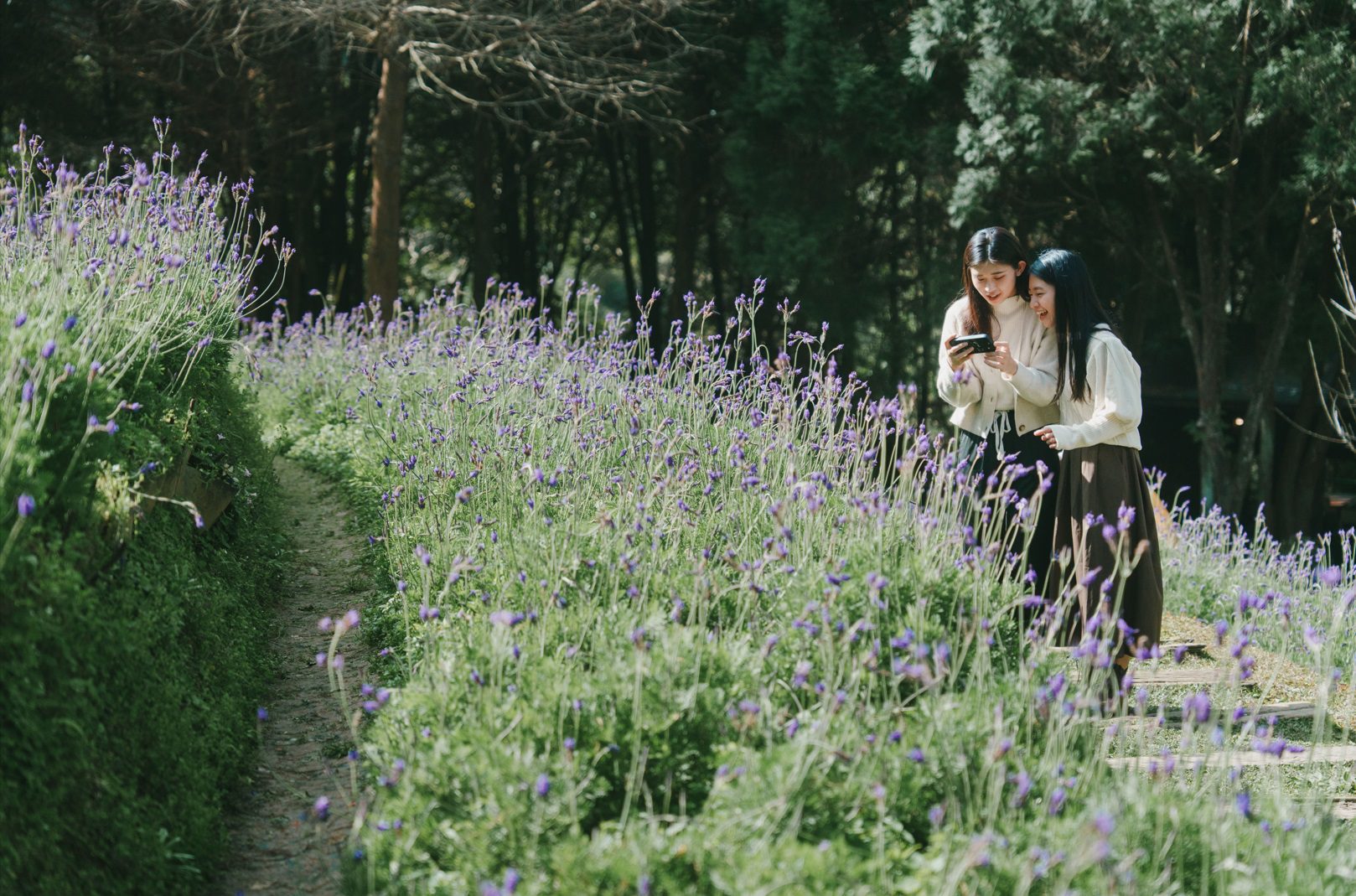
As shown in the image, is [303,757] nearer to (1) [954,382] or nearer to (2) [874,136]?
(1) [954,382]

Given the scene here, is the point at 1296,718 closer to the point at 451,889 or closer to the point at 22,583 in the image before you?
the point at 451,889

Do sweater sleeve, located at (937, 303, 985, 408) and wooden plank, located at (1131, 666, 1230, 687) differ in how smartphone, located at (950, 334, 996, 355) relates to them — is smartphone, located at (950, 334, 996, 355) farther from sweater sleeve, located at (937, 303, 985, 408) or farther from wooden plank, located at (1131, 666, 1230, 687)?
wooden plank, located at (1131, 666, 1230, 687)

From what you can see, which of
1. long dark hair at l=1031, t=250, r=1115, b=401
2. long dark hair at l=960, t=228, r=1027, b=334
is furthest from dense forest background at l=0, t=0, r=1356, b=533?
long dark hair at l=1031, t=250, r=1115, b=401

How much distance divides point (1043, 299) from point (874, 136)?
11.4 meters

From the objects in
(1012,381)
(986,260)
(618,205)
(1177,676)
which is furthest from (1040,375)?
(618,205)

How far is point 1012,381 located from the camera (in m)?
4.73

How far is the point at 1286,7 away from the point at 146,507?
11467 mm

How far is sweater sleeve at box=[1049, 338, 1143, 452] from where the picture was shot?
14.6 feet

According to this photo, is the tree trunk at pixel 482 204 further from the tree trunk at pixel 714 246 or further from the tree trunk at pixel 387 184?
the tree trunk at pixel 387 184

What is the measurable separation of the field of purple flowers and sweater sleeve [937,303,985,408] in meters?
0.42

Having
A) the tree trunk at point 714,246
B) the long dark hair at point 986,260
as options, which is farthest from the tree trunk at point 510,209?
the long dark hair at point 986,260

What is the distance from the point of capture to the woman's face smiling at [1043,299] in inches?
185

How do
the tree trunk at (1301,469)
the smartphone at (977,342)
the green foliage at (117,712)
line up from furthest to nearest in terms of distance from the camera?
the tree trunk at (1301,469) → the smartphone at (977,342) → the green foliage at (117,712)

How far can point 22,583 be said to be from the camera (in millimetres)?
2883
